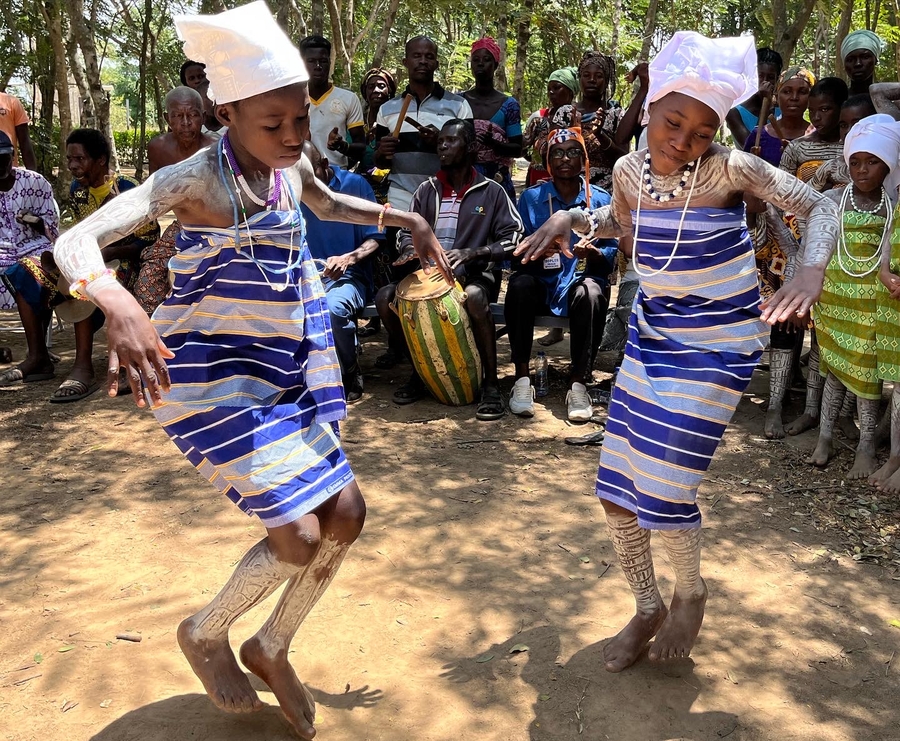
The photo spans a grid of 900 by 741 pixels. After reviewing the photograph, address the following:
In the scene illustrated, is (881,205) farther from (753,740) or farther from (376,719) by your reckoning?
(376,719)

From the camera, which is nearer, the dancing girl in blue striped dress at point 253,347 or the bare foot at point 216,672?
the dancing girl in blue striped dress at point 253,347

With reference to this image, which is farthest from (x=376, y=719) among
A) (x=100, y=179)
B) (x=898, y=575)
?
(x=100, y=179)

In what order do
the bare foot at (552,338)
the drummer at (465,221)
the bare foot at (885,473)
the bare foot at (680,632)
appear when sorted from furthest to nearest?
the bare foot at (552,338) → the drummer at (465,221) → the bare foot at (885,473) → the bare foot at (680,632)

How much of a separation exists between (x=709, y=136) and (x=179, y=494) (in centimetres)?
328

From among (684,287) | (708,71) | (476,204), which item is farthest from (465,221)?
(708,71)

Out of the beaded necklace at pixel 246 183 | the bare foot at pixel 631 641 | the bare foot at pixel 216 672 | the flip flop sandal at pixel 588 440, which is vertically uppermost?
the beaded necklace at pixel 246 183

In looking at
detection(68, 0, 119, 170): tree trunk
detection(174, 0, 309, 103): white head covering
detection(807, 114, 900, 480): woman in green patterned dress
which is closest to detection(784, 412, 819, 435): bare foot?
detection(807, 114, 900, 480): woman in green patterned dress

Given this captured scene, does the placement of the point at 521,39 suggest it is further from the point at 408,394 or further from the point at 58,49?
the point at 408,394

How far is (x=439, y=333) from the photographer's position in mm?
5980

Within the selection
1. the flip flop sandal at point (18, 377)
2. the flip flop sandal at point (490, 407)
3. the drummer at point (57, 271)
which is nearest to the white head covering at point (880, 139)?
the flip flop sandal at point (490, 407)

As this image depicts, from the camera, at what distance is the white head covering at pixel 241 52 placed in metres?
2.45

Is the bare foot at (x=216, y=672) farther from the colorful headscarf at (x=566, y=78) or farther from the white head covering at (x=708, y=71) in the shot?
the colorful headscarf at (x=566, y=78)

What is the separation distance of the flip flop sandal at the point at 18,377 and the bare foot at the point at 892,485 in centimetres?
567

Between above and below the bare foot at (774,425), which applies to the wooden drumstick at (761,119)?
above
